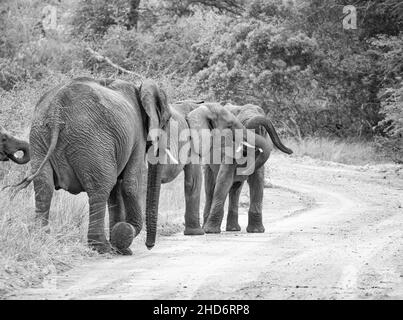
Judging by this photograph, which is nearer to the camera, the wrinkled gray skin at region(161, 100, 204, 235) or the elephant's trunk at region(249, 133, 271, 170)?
the wrinkled gray skin at region(161, 100, 204, 235)

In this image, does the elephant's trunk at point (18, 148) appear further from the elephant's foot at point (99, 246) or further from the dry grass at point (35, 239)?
the elephant's foot at point (99, 246)

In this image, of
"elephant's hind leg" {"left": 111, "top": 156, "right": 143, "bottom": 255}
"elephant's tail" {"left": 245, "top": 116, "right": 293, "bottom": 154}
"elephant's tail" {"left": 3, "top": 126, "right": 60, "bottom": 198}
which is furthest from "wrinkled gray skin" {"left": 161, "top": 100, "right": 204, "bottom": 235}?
"elephant's tail" {"left": 3, "top": 126, "right": 60, "bottom": 198}

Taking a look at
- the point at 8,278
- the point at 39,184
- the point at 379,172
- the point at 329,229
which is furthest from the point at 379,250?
the point at 379,172

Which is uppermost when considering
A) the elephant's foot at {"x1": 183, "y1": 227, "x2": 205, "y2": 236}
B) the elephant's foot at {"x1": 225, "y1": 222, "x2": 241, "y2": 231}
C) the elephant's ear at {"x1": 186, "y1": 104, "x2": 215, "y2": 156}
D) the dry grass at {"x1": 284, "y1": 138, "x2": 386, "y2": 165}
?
the elephant's ear at {"x1": 186, "y1": 104, "x2": 215, "y2": 156}

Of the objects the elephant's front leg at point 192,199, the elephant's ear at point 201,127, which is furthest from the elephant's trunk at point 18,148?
the elephant's ear at point 201,127

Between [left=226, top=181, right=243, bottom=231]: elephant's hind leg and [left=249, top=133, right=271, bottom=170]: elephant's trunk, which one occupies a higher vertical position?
[left=249, top=133, right=271, bottom=170]: elephant's trunk

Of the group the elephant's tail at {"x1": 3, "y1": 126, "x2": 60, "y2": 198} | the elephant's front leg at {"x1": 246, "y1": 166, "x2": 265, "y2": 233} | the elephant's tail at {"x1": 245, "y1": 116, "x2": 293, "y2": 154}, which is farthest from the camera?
the elephant's tail at {"x1": 245, "y1": 116, "x2": 293, "y2": 154}

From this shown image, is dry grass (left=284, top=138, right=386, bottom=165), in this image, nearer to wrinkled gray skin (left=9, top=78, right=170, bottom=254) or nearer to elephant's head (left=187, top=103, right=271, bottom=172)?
elephant's head (left=187, top=103, right=271, bottom=172)

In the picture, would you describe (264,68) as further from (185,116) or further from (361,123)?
(185,116)

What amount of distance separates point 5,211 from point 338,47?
28.5 metres

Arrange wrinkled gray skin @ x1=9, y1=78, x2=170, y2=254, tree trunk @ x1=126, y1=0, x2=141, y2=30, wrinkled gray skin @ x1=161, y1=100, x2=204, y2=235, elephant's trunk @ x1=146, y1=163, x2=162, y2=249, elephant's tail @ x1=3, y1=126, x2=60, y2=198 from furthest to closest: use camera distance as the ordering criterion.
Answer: tree trunk @ x1=126, y1=0, x2=141, y2=30 < wrinkled gray skin @ x1=161, y1=100, x2=204, y2=235 < elephant's trunk @ x1=146, y1=163, x2=162, y2=249 < wrinkled gray skin @ x1=9, y1=78, x2=170, y2=254 < elephant's tail @ x1=3, y1=126, x2=60, y2=198

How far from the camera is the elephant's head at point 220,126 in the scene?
1568cm

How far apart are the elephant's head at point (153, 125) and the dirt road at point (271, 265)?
38cm

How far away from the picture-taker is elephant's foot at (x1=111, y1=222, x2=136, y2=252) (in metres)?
11.6
